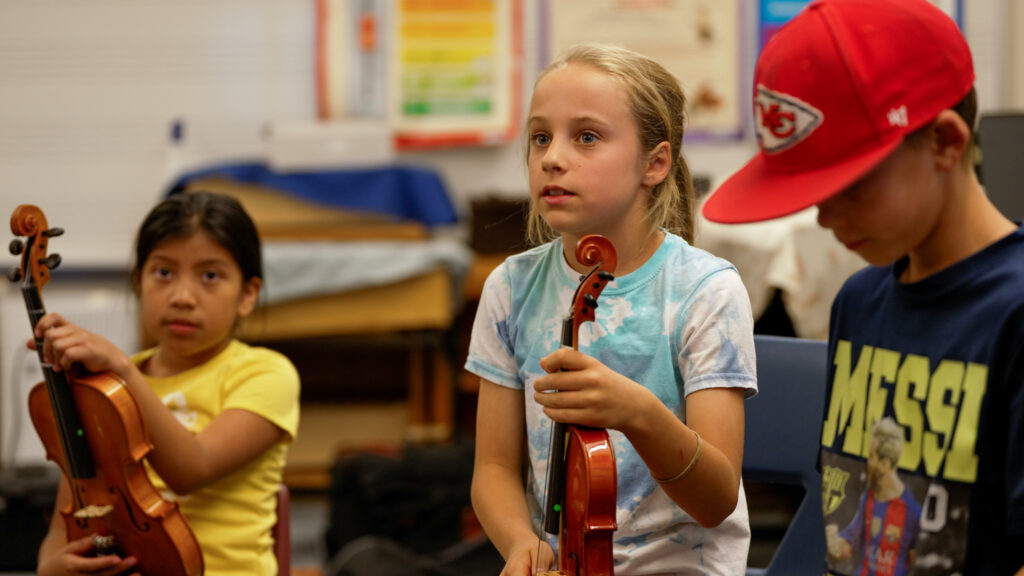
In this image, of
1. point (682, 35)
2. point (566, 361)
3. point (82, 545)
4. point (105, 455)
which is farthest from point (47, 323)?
point (682, 35)

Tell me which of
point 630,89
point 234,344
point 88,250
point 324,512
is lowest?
point 324,512

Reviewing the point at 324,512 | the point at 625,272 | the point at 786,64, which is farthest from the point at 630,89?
the point at 324,512

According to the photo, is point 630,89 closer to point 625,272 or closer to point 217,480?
point 625,272

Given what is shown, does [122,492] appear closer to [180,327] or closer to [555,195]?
[180,327]

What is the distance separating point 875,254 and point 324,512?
325cm

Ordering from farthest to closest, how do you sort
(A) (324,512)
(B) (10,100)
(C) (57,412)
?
(B) (10,100), (A) (324,512), (C) (57,412)

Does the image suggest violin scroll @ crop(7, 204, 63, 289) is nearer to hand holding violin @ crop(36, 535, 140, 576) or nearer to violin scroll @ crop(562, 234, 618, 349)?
hand holding violin @ crop(36, 535, 140, 576)

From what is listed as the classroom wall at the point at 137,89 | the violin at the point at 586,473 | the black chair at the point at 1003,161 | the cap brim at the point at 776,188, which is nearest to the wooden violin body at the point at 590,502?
the violin at the point at 586,473

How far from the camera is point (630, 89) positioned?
1.26m

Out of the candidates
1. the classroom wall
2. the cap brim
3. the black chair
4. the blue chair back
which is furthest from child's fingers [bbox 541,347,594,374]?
the classroom wall

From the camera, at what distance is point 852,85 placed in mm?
893

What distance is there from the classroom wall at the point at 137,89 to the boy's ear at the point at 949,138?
11.8 ft

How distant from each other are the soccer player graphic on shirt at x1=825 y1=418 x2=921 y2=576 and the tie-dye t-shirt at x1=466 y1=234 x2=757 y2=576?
178 mm

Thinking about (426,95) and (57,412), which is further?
(426,95)
